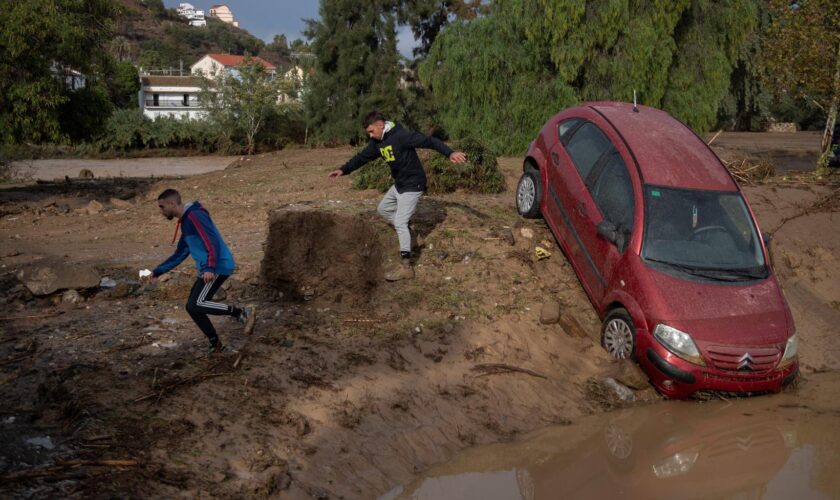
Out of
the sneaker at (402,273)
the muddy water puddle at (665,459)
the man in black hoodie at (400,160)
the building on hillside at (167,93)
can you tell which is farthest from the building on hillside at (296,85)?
the muddy water puddle at (665,459)

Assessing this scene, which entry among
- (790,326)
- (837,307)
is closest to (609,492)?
(790,326)

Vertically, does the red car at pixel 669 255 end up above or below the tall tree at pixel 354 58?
below

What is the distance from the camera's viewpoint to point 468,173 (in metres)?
12.5

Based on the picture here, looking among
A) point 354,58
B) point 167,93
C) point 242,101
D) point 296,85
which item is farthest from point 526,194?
point 167,93

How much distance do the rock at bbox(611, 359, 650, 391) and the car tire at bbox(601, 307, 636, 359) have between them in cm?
10

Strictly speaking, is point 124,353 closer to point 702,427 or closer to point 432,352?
point 432,352

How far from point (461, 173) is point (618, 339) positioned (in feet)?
18.6

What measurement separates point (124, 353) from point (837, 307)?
8856 millimetres

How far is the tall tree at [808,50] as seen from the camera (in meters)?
15.4

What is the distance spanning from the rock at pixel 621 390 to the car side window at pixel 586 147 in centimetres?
260

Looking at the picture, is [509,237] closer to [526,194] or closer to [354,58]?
[526,194]

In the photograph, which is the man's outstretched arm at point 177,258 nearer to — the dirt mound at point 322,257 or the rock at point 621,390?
the dirt mound at point 322,257

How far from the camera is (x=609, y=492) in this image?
5414 millimetres

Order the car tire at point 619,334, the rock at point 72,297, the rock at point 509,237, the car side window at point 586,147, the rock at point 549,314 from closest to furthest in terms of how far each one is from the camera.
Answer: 1. the car tire at point 619,334
2. the rock at point 72,297
3. the rock at point 549,314
4. the car side window at point 586,147
5. the rock at point 509,237
